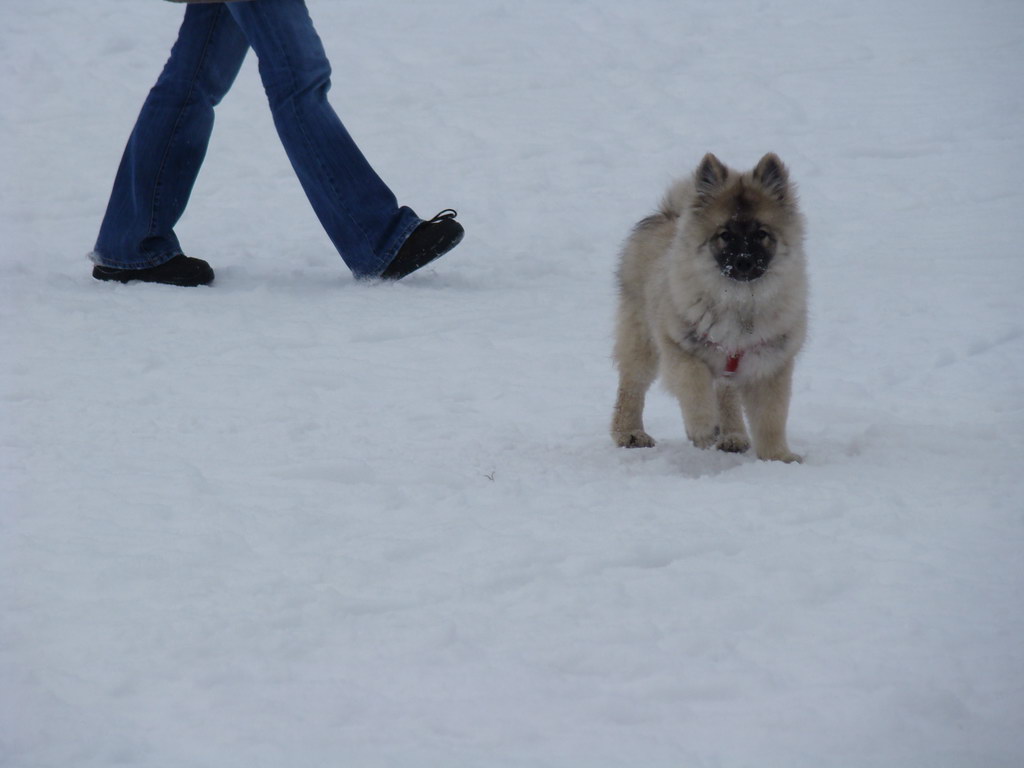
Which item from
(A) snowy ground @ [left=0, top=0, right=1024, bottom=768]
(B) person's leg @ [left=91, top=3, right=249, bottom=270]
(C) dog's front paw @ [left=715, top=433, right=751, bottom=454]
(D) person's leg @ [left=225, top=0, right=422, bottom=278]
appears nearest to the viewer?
(A) snowy ground @ [left=0, top=0, right=1024, bottom=768]

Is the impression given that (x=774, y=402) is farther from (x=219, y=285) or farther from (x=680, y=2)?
(x=680, y=2)

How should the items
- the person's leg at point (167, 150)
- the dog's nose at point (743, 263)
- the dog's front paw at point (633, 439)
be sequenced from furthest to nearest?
the person's leg at point (167, 150) < the dog's front paw at point (633, 439) < the dog's nose at point (743, 263)

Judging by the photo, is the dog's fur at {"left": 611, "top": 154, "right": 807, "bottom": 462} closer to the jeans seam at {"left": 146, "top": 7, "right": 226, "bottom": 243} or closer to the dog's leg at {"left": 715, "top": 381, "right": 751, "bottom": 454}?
the dog's leg at {"left": 715, "top": 381, "right": 751, "bottom": 454}

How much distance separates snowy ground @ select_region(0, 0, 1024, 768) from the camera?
215 cm

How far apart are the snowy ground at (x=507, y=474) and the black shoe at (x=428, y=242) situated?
0.12 metres

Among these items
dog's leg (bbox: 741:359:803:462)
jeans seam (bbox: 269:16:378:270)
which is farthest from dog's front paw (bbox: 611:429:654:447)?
jeans seam (bbox: 269:16:378:270)

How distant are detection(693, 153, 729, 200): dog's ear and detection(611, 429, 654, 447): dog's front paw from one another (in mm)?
838

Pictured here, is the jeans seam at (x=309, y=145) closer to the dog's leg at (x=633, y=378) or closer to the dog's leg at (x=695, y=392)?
the dog's leg at (x=633, y=378)

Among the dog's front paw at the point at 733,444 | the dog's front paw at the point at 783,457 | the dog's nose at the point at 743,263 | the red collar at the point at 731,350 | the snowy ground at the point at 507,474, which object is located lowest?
the dog's front paw at the point at 733,444

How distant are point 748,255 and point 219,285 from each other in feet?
8.99

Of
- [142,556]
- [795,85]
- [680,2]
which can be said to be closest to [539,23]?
[680,2]

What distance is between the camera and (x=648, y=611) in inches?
97.6

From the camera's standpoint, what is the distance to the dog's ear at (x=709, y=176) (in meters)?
3.88

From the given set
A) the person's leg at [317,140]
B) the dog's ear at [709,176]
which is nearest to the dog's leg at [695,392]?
the dog's ear at [709,176]
